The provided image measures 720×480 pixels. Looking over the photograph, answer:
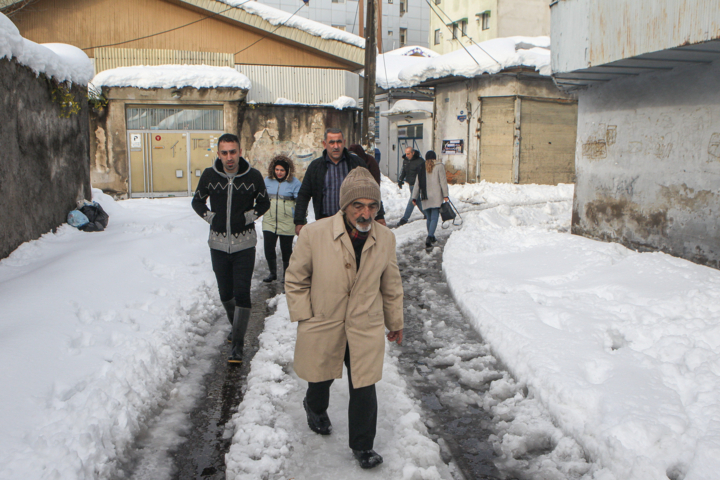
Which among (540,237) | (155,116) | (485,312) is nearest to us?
(485,312)

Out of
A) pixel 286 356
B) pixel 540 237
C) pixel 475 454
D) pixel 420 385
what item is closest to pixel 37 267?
pixel 286 356

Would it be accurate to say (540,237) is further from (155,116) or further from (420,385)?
(155,116)

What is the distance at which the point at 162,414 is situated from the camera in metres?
3.93

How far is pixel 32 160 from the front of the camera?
784 centimetres

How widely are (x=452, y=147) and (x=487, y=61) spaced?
352 centimetres

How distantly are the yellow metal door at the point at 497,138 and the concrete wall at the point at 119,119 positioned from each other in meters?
8.60

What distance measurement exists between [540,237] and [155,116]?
12686 mm

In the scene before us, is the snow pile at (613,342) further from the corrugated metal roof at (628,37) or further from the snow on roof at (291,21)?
the snow on roof at (291,21)

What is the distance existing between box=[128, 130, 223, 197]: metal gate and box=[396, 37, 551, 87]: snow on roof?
318 inches

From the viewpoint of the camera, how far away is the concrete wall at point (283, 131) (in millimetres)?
18281

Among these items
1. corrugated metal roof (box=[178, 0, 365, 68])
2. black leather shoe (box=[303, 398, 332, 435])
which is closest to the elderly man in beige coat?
black leather shoe (box=[303, 398, 332, 435])

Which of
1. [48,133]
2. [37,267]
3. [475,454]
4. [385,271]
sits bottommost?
[475,454]

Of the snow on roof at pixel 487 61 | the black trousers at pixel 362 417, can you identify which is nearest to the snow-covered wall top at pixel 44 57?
the black trousers at pixel 362 417

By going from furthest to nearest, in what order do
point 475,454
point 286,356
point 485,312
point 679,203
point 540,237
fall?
1. point 540,237
2. point 679,203
3. point 485,312
4. point 286,356
5. point 475,454
